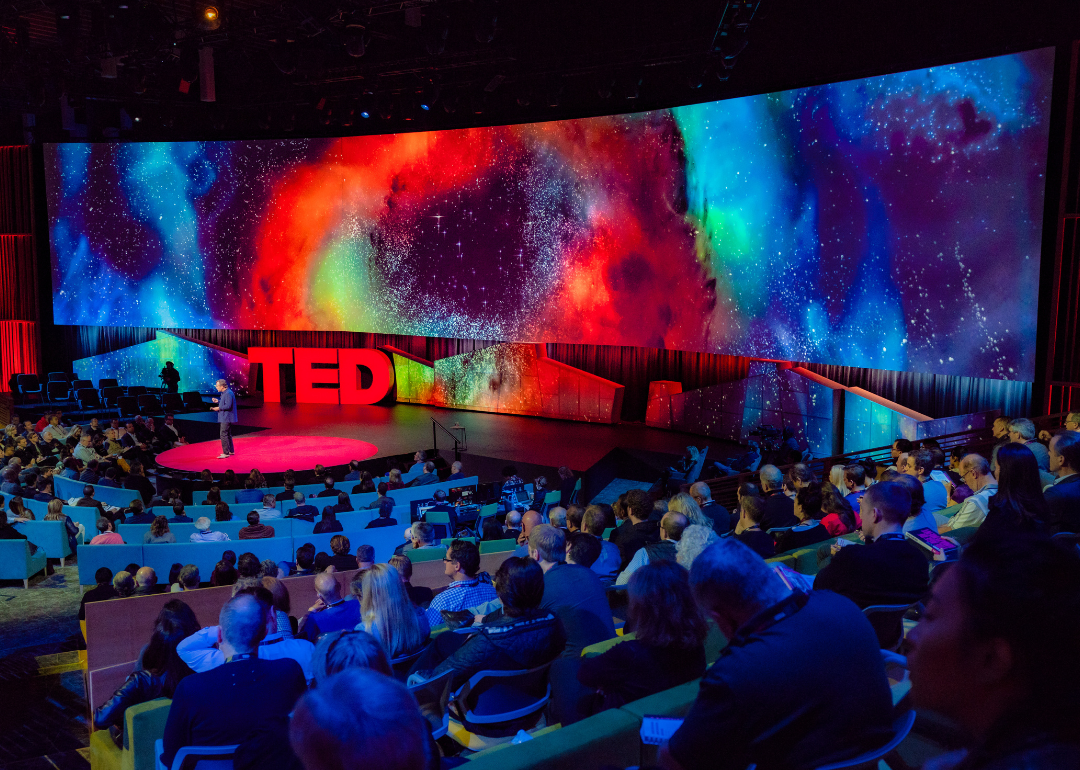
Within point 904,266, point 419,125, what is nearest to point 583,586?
point 904,266

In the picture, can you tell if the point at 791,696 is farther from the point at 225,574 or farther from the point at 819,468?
the point at 819,468

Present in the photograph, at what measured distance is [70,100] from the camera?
18.1m

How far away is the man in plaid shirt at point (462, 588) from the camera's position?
425 centimetres

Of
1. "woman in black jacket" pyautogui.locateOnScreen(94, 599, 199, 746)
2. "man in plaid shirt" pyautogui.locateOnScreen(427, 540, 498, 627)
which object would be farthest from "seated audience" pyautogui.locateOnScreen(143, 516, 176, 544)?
"man in plaid shirt" pyautogui.locateOnScreen(427, 540, 498, 627)

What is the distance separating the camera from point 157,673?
3727mm

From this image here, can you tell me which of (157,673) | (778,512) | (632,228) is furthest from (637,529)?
A: (632,228)

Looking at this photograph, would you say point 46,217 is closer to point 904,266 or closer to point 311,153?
point 311,153

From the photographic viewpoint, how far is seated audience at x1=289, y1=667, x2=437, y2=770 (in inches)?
50.2

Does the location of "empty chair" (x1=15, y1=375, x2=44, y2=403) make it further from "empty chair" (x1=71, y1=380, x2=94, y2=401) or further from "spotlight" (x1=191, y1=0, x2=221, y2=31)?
"spotlight" (x1=191, y1=0, x2=221, y2=31)

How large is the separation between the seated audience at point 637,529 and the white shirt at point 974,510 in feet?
5.74

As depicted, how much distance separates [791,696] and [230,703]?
5.68 ft

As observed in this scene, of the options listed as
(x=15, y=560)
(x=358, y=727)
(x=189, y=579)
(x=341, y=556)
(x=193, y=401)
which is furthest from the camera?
(x=193, y=401)

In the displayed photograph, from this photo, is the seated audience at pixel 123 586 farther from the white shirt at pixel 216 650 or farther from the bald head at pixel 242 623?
the bald head at pixel 242 623

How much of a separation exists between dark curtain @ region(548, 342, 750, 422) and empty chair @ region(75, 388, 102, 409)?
10038 mm
